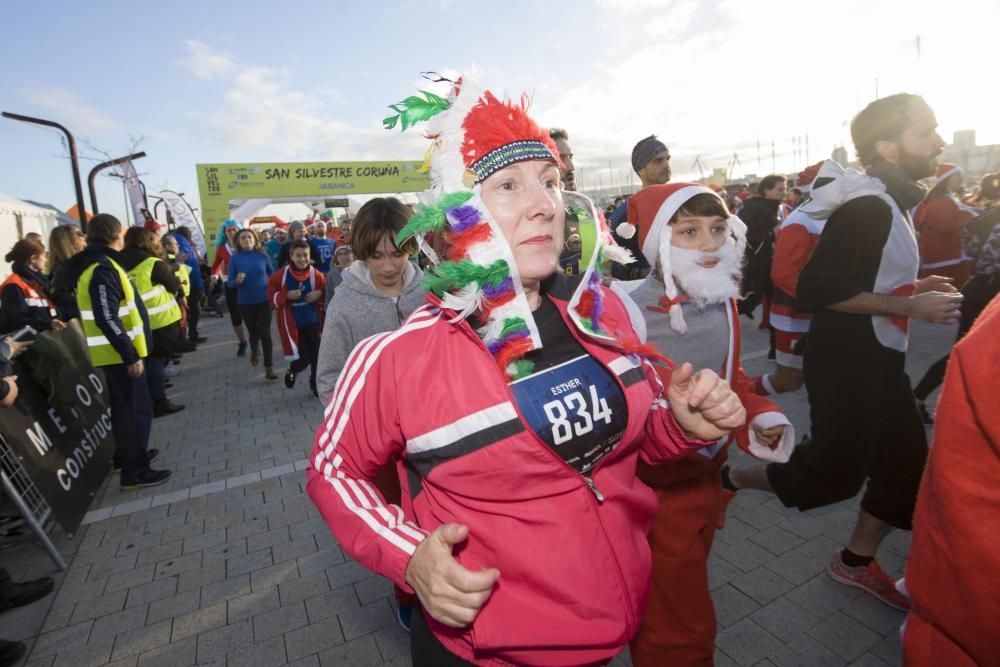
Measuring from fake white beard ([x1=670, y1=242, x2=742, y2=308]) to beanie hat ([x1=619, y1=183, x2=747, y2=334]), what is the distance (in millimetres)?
40

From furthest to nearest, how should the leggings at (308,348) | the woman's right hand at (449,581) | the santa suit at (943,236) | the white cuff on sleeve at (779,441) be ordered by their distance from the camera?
1. the leggings at (308,348)
2. the santa suit at (943,236)
3. the white cuff on sleeve at (779,441)
4. the woman's right hand at (449,581)

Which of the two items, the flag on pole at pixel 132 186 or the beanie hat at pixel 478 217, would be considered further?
the flag on pole at pixel 132 186

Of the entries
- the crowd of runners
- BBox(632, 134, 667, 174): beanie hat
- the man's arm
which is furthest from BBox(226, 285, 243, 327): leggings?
BBox(632, 134, 667, 174): beanie hat

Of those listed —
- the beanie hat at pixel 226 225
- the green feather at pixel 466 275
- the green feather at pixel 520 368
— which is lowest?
the green feather at pixel 520 368

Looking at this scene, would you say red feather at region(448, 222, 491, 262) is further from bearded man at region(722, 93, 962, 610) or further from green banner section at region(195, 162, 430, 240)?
green banner section at region(195, 162, 430, 240)

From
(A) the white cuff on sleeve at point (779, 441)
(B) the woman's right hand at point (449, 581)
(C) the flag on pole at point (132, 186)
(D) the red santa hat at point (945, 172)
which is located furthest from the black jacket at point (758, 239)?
(C) the flag on pole at point (132, 186)

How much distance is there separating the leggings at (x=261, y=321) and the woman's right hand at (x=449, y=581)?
7.64 metres

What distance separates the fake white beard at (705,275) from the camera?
2.24m

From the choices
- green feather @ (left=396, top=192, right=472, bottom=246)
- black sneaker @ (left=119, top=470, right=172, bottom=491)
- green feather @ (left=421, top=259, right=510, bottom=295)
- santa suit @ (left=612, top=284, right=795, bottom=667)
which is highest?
green feather @ (left=396, top=192, right=472, bottom=246)

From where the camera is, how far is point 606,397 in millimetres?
1512

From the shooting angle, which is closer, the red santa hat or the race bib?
the race bib

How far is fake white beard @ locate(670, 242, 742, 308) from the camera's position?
2.24m

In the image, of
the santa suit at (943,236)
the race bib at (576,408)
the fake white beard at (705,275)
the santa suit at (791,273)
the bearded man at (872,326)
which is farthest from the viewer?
the santa suit at (943,236)

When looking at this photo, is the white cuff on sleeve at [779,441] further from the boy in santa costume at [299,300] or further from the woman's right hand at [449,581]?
the boy in santa costume at [299,300]
